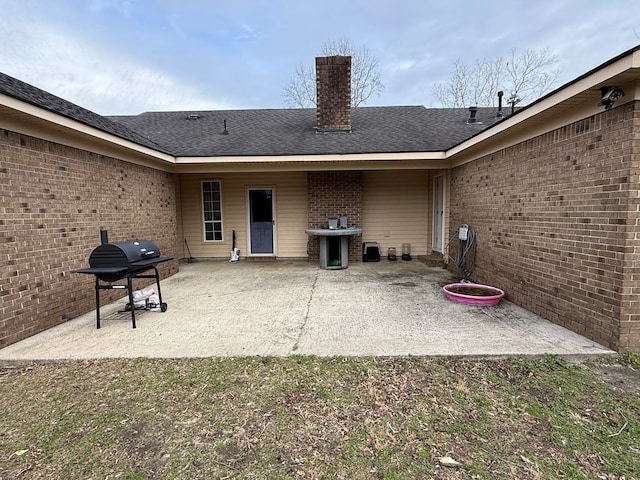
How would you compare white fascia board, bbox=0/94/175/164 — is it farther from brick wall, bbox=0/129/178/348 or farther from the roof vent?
the roof vent

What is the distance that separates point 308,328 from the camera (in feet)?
13.1

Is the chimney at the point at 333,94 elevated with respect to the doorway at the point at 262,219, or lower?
elevated

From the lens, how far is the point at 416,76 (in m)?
19.2

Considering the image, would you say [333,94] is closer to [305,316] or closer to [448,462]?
[305,316]

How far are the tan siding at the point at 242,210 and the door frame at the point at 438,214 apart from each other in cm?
376

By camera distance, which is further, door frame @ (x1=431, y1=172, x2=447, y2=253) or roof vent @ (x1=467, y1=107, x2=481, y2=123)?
roof vent @ (x1=467, y1=107, x2=481, y2=123)

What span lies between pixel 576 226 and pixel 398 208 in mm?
5945

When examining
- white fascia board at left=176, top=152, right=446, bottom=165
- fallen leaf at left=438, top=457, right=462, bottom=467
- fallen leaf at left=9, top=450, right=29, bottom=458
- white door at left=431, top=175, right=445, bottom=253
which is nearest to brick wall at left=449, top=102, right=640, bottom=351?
white fascia board at left=176, top=152, right=446, bottom=165

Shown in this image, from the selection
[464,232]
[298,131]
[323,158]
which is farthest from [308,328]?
[298,131]

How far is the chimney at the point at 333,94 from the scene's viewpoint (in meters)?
9.34

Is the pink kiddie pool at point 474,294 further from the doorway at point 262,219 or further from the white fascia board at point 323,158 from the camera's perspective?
the doorway at point 262,219

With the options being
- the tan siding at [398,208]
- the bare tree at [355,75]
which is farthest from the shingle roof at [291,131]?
the bare tree at [355,75]

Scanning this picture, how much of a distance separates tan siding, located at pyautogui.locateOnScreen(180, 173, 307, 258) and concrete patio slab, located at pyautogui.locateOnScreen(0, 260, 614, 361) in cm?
344

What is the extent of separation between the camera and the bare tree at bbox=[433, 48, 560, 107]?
16.2 meters
